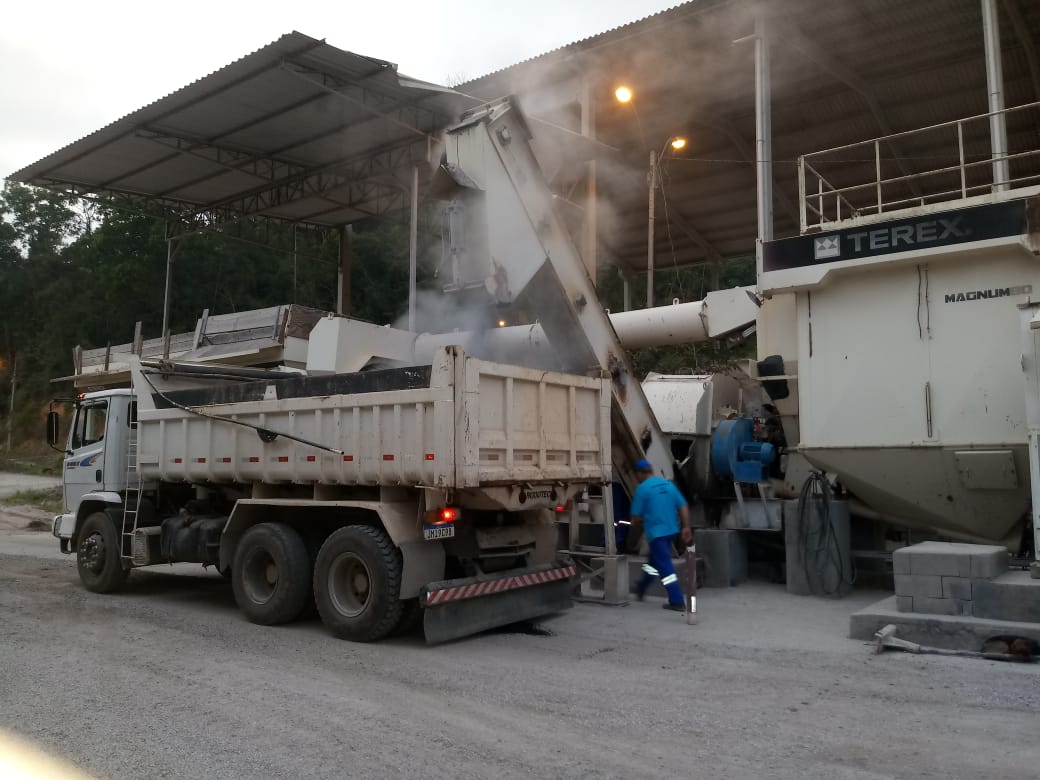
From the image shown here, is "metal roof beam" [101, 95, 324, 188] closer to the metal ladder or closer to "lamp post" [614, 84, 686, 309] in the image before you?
"lamp post" [614, 84, 686, 309]

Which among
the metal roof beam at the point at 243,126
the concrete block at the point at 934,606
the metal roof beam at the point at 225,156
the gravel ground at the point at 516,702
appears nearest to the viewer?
the gravel ground at the point at 516,702

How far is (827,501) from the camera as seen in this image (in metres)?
9.80

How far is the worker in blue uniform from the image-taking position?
8508 millimetres

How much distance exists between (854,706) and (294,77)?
15.0 metres

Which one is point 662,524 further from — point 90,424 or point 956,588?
point 90,424

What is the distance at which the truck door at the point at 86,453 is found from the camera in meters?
10.1

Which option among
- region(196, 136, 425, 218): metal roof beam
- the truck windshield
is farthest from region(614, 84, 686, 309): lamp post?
the truck windshield

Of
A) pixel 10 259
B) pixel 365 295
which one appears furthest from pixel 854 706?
pixel 10 259

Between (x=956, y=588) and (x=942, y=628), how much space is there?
423mm

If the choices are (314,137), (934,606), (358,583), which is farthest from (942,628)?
(314,137)

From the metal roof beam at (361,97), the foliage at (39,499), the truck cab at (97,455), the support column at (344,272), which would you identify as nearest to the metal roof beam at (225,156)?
the support column at (344,272)

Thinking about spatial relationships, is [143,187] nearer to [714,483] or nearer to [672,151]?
[672,151]

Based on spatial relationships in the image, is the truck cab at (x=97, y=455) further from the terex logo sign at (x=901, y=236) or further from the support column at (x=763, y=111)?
the support column at (x=763, y=111)

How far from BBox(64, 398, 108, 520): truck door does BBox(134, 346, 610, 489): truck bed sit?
3.94 ft
